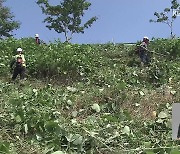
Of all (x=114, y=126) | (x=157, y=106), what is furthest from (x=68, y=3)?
(x=114, y=126)

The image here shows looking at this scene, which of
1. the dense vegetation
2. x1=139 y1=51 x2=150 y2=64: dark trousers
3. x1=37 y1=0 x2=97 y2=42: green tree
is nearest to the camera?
the dense vegetation

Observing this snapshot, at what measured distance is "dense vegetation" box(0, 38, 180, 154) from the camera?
4246 mm

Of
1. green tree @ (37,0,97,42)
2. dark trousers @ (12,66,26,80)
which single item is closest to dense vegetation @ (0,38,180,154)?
dark trousers @ (12,66,26,80)

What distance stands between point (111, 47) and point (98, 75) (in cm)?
384

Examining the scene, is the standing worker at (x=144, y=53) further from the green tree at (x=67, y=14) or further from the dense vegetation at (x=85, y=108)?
the green tree at (x=67, y=14)

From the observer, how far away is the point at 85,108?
604 centimetres

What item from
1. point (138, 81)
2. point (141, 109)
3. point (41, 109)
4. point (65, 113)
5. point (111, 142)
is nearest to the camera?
point (111, 142)

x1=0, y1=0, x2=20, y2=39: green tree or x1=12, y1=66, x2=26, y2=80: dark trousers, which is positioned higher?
x1=0, y1=0, x2=20, y2=39: green tree

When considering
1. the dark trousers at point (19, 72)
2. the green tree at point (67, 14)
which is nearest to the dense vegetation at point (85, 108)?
the dark trousers at point (19, 72)

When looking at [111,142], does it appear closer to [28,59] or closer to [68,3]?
[28,59]

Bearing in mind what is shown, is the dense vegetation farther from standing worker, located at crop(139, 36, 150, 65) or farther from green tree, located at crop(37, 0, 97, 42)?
green tree, located at crop(37, 0, 97, 42)

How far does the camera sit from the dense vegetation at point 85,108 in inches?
167

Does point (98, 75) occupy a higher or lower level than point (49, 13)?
lower

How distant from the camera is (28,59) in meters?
10.8
